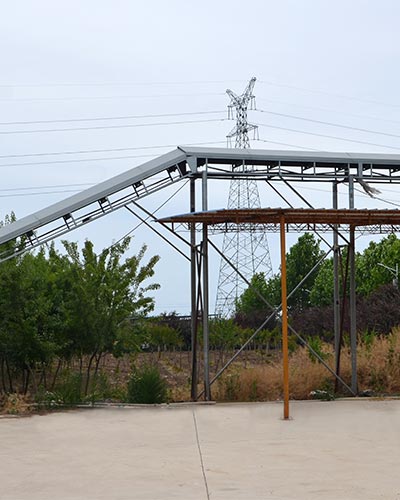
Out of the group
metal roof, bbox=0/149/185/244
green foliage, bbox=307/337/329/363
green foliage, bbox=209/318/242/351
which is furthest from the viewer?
green foliage, bbox=209/318/242/351

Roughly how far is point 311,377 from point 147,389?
409 cm

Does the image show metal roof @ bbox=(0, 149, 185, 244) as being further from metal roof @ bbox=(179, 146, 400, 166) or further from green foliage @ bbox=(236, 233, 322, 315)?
green foliage @ bbox=(236, 233, 322, 315)

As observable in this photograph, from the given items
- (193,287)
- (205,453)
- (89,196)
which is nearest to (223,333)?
(193,287)

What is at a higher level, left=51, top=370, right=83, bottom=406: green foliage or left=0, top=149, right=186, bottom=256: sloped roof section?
left=0, top=149, right=186, bottom=256: sloped roof section

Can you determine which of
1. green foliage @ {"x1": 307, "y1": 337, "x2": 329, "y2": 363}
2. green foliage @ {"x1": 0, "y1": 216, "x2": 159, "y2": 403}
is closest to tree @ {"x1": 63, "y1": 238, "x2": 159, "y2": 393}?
green foliage @ {"x1": 0, "y1": 216, "x2": 159, "y2": 403}

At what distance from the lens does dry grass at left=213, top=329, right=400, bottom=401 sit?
733 inches

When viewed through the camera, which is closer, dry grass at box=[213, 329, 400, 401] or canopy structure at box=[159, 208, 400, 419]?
canopy structure at box=[159, 208, 400, 419]

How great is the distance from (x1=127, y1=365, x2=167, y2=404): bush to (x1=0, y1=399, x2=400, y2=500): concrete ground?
0.71 metres

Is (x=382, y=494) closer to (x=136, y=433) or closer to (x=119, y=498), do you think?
(x=119, y=498)

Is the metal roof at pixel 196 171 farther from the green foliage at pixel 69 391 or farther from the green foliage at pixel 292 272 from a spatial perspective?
the green foliage at pixel 292 272

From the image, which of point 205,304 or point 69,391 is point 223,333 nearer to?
point 205,304

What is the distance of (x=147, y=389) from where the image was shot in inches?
705

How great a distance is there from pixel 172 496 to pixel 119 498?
0.58 m

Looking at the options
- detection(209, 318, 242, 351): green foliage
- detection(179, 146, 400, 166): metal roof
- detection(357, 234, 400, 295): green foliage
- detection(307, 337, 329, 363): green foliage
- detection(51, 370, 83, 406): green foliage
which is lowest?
detection(51, 370, 83, 406): green foliage
